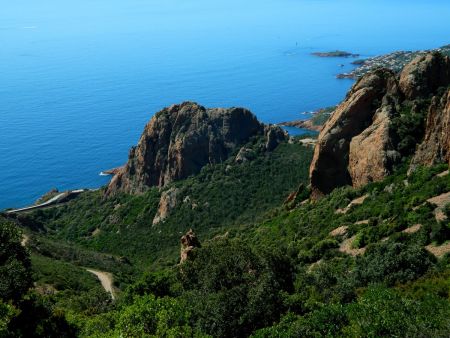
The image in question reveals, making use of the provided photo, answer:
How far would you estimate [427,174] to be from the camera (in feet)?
105

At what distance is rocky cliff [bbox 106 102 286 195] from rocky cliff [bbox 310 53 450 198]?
3835 cm

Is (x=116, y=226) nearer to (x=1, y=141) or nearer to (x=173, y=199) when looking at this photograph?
(x=173, y=199)

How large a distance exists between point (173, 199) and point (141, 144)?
17686mm

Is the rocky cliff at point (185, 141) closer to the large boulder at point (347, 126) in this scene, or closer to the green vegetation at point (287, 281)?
the green vegetation at point (287, 281)

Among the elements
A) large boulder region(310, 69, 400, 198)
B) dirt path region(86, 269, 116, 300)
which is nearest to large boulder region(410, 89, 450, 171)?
large boulder region(310, 69, 400, 198)

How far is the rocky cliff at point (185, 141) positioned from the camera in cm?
8019

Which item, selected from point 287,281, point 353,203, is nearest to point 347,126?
point 353,203

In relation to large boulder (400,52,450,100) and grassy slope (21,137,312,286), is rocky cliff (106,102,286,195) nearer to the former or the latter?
grassy slope (21,137,312,286)

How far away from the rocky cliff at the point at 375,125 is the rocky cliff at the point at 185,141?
3835 cm

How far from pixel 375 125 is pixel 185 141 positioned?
4485cm

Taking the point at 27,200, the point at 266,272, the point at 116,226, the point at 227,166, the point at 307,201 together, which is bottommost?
the point at 27,200

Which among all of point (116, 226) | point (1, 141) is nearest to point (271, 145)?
point (116, 226)

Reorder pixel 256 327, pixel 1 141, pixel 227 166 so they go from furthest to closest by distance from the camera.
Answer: pixel 1 141
pixel 227 166
pixel 256 327

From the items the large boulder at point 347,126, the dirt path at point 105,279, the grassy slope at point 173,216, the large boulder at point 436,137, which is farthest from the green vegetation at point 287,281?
the grassy slope at point 173,216
